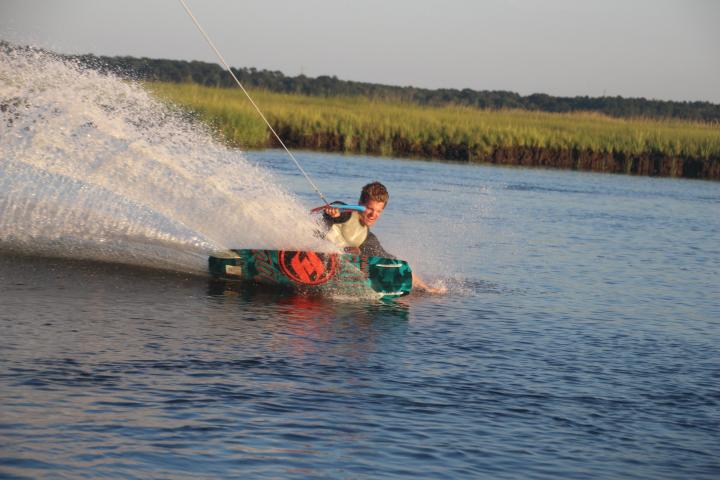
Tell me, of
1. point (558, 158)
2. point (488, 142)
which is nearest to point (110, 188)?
point (488, 142)

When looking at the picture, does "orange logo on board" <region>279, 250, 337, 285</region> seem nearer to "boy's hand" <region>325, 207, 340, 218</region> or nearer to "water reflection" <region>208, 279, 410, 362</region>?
"water reflection" <region>208, 279, 410, 362</region>

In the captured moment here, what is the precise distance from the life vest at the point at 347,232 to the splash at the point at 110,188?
100 cm

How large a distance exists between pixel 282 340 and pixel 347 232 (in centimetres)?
281

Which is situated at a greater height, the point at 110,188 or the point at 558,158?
the point at 558,158

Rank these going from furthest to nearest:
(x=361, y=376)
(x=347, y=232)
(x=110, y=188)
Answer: (x=110, y=188) → (x=347, y=232) → (x=361, y=376)

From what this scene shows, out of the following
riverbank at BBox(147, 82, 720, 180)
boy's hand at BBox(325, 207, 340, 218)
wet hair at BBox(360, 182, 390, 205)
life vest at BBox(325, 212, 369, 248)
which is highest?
riverbank at BBox(147, 82, 720, 180)

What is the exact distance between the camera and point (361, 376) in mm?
8289

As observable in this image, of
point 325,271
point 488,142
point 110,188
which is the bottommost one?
point 325,271

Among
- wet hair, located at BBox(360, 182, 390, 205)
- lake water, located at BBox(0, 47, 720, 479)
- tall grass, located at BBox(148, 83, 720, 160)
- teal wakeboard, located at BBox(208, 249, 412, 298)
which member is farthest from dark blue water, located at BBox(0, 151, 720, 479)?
tall grass, located at BBox(148, 83, 720, 160)

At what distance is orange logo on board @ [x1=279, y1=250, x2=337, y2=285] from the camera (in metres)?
11.5

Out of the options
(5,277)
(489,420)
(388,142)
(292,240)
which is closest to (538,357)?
(489,420)

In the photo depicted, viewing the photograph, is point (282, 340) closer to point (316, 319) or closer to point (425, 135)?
point (316, 319)

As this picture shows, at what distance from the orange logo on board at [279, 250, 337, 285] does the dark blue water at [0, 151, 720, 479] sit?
0.29 meters

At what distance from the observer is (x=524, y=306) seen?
40.0 ft
